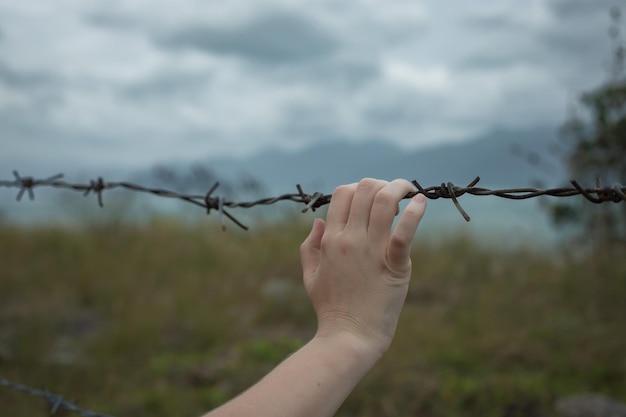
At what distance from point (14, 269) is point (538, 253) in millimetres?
4490

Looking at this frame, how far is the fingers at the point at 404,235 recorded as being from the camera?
0.94 meters

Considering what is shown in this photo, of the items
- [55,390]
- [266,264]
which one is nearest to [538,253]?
[266,264]

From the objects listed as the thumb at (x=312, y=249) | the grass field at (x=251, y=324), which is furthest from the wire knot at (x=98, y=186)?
the grass field at (x=251, y=324)

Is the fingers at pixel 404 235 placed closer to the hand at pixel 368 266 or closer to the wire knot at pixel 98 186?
the hand at pixel 368 266

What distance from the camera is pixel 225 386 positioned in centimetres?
348

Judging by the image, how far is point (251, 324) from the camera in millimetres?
4566

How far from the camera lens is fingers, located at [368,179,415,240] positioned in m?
0.97

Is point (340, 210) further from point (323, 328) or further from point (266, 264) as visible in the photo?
point (266, 264)

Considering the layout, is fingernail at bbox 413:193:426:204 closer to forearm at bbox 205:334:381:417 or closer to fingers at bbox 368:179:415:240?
fingers at bbox 368:179:415:240

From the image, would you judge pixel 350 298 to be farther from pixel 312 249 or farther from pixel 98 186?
pixel 98 186

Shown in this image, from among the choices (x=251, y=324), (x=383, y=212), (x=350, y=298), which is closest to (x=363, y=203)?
(x=383, y=212)

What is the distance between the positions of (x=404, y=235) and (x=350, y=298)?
14 centimetres

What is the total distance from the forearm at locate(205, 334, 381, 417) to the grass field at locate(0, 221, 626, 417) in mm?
2279

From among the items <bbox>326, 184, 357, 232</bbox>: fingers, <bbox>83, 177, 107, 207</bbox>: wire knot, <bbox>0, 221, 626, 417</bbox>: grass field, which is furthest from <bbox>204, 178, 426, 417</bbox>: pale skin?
<bbox>0, 221, 626, 417</bbox>: grass field
